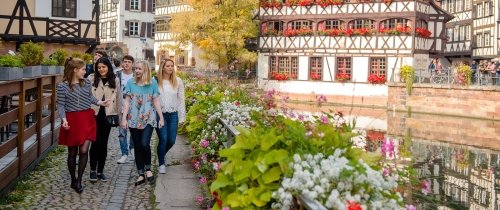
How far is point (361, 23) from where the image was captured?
39.3 m

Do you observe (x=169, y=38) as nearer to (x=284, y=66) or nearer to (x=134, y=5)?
(x=134, y=5)

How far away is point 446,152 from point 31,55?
13.0 metres

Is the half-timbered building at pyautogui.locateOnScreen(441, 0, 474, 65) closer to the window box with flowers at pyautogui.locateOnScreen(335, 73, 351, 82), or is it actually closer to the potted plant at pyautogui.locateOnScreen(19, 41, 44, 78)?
the window box with flowers at pyautogui.locateOnScreen(335, 73, 351, 82)

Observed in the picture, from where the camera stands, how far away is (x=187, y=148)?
39.7 ft

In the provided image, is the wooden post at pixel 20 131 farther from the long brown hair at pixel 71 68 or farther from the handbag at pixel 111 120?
the handbag at pixel 111 120

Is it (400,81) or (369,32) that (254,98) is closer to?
(400,81)

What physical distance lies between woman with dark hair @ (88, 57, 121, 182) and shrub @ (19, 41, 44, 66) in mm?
2841

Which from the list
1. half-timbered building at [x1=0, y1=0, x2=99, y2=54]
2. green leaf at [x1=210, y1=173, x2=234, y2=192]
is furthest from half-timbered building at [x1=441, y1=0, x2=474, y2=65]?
green leaf at [x1=210, y1=173, x2=234, y2=192]

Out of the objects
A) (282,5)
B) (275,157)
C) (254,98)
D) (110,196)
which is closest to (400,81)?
(282,5)

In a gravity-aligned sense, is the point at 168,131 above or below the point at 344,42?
below

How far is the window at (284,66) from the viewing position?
1674 inches

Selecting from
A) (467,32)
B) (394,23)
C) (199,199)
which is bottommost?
(199,199)

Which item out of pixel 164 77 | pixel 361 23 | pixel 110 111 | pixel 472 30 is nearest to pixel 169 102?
pixel 164 77

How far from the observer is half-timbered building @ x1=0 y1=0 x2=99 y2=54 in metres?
27.2
